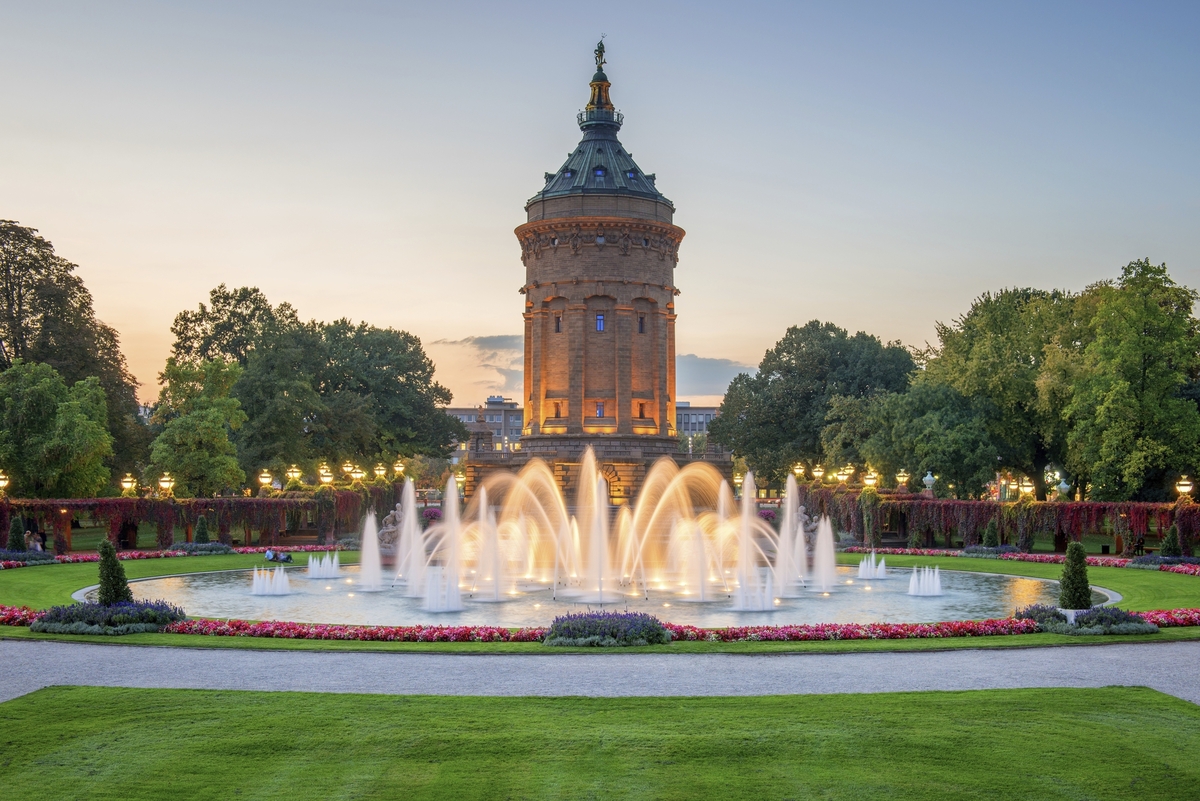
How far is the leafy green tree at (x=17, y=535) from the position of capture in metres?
40.8

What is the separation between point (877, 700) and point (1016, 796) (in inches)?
155

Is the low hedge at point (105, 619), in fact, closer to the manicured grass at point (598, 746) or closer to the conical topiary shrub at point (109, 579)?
the conical topiary shrub at point (109, 579)

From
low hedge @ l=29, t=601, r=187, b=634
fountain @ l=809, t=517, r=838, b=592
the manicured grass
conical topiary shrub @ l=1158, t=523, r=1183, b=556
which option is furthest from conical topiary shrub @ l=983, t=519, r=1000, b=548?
low hedge @ l=29, t=601, r=187, b=634

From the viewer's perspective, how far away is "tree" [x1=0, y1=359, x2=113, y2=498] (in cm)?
4856

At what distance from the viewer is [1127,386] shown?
1875 inches

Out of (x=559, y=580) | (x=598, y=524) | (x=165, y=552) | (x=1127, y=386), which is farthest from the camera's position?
(x=1127, y=386)

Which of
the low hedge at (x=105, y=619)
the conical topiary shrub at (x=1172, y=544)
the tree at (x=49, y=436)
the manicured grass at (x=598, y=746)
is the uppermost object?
the tree at (x=49, y=436)

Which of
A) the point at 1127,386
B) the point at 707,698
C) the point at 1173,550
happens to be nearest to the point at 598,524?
the point at 707,698

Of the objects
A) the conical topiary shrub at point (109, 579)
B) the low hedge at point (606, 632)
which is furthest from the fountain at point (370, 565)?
the low hedge at point (606, 632)

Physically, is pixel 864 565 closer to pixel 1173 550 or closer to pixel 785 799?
pixel 1173 550

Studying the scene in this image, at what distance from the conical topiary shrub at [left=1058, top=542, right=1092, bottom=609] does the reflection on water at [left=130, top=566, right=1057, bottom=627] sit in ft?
9.59

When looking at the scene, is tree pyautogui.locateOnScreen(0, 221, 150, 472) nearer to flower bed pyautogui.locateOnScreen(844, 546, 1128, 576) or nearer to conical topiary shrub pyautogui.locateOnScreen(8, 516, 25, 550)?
conical topiary shrub pyautogui.locateOnScreen(8, 516, 25, 550)

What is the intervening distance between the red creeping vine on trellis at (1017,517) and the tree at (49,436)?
120ft

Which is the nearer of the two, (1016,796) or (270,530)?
(1016,796)
